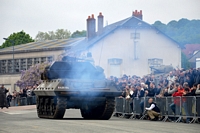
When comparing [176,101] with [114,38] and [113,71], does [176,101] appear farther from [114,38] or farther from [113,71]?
[113,71]

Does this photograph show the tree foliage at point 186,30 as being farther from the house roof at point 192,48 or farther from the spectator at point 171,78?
the spectator at point 171,78

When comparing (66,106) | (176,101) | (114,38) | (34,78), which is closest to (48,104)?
(66,106)

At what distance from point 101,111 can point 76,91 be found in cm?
→ 195

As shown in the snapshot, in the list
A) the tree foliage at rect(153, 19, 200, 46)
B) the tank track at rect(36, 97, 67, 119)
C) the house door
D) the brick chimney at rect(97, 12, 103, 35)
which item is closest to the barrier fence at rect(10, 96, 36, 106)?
the house door

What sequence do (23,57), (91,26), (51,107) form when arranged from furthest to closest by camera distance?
(23,57) → (91,26) → (51,107)

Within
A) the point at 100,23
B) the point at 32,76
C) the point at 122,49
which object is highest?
the point at 100,23

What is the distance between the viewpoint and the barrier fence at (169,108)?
21953 mm

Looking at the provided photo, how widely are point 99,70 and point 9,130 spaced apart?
7877 millimetres

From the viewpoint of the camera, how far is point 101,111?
23234 mm

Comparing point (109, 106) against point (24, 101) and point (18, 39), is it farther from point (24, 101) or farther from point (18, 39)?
point (18, 39)

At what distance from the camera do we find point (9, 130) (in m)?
16.4

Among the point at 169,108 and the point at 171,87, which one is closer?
the point at 169,108

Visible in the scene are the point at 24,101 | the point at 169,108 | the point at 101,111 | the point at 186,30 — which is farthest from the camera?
the point at 24,101

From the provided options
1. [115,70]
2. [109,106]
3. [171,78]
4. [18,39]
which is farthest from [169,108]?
[18,39]
